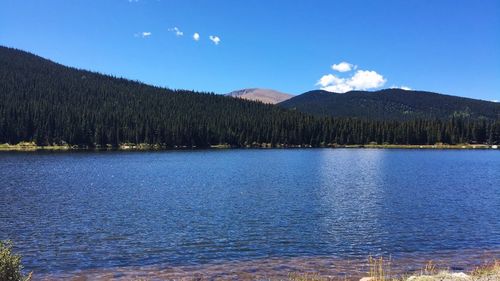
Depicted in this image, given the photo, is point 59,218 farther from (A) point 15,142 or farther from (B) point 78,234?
(A) point 15,142

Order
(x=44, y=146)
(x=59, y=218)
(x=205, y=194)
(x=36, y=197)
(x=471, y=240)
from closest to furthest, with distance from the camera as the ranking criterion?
(x=471, y=240), (x=59, y=218), (x=36, y=197), (x=205, y=194), (x=44, y=146)

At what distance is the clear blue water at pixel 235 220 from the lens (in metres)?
28.3

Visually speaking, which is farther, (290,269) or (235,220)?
(235,220)

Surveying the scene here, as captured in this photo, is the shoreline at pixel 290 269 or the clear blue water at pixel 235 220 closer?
the shoreline at pixel 290 269

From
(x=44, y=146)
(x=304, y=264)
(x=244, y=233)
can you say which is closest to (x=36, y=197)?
(x=244, y=233)

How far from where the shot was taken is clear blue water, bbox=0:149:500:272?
28297 mm

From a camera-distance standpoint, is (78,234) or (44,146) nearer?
(78,234)

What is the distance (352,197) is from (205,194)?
54.3 feet

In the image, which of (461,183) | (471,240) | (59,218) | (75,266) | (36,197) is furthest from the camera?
(461,183)

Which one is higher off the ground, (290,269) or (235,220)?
(235,220)

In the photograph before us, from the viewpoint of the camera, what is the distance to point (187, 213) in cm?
4122

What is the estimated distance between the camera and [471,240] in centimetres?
3102

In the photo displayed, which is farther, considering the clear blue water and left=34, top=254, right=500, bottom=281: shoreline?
the clear blue water

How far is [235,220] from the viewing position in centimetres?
3778
